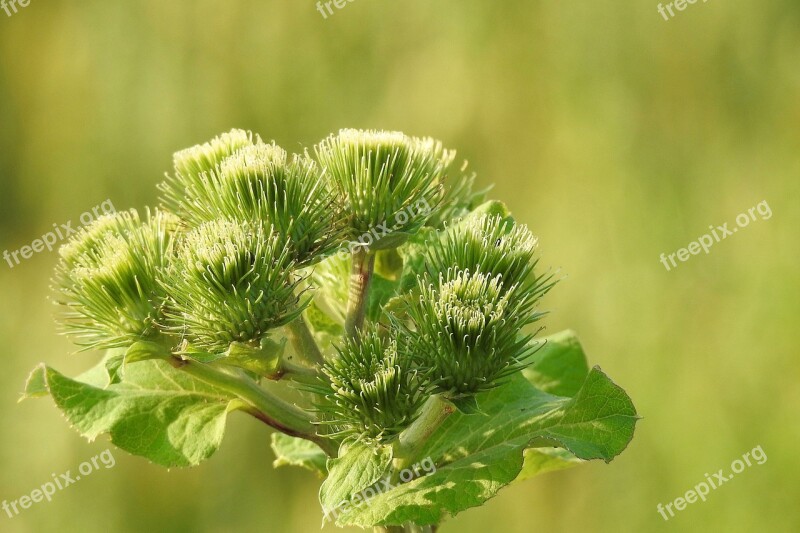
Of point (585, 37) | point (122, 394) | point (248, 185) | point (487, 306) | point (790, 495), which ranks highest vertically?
point (585, 37)

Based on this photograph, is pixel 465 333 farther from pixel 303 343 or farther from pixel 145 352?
pixel 145 352

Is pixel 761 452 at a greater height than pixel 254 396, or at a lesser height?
lesser

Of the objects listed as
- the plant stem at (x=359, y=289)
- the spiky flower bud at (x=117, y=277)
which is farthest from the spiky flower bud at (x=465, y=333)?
the spiky flower bud at (x=117, y=277)

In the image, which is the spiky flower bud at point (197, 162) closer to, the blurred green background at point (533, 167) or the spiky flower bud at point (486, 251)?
the spiky flower bud at point (486, 251)

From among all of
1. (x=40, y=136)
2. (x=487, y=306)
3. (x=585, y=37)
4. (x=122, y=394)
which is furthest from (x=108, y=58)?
(x=487, y=306)

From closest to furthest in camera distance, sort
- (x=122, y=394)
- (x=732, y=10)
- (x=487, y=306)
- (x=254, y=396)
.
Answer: (x=487, y=306) < (x=254, y=396) < (x=122, y=394) < (x=732, y=10)

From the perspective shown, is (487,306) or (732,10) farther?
(732,10)

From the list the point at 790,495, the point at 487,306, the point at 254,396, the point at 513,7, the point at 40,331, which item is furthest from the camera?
the point at 40,331

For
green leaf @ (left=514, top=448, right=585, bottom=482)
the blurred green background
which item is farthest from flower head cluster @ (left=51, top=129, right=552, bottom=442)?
the blurred green background

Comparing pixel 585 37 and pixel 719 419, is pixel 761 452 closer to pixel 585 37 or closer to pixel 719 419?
pixel 719 419
